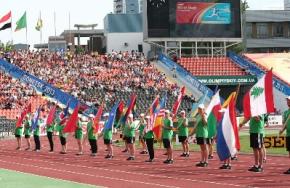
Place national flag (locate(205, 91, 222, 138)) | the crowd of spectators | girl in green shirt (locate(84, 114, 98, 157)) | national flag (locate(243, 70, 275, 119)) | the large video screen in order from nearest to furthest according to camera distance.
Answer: national flag (locate(243, 70, 275, 119))
national flag (locate(205, 91, 222, 138))
girl in green shirt (locate(84, 114, 98, 157))
the crowd of spectators
the large video screen

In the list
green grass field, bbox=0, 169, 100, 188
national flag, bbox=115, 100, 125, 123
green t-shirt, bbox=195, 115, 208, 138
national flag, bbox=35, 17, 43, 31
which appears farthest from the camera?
national flag, bbox=35, 17, 43, 31

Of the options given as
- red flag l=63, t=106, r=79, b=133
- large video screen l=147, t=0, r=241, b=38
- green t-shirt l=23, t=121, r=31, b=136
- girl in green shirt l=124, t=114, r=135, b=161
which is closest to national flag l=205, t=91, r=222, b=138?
girl in green shirt l=124, t=114, r=135, b=161

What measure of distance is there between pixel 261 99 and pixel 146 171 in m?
3.66

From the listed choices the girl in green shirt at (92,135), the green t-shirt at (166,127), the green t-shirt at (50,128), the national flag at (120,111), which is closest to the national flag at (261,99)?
the green t-shirt at (166,127)

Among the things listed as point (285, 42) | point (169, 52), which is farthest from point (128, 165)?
point (285, 42)

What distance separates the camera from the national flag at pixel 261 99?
14.1 m

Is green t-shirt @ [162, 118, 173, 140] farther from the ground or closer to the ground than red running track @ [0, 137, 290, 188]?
farther from the ground

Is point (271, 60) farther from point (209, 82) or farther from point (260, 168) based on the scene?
point (260, 168)

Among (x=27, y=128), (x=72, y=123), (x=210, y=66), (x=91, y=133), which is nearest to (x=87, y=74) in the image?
(x=210, y=66)

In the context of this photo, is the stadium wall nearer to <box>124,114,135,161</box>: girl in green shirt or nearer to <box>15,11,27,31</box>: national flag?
<box>15,11,27,31</box>: national flag

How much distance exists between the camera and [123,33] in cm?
5866

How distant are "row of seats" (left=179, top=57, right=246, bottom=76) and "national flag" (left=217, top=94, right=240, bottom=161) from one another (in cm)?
3301

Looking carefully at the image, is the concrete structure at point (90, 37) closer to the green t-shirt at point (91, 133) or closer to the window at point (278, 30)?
the window at point (278, 30)

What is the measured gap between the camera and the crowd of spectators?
135ft
